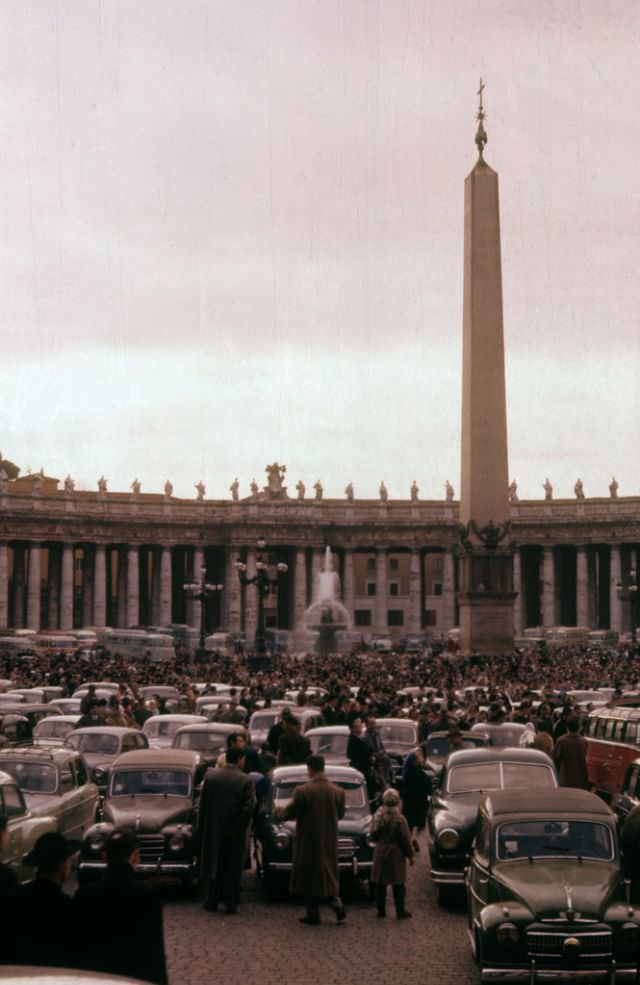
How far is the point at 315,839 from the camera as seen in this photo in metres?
15.0

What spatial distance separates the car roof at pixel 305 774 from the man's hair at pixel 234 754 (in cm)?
172

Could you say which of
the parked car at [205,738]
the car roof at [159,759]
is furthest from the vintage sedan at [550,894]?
the parked car at [205,738]

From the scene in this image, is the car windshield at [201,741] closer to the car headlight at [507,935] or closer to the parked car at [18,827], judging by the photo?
the parked car at [18,827]

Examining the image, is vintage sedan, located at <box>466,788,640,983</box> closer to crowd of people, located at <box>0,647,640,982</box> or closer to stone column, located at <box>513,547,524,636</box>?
crowd of people, located at <box>0,647,640,982</box>

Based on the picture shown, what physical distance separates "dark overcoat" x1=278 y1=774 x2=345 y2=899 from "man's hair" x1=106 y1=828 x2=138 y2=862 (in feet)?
21.0

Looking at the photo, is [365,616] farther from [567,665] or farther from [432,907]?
[432,907]

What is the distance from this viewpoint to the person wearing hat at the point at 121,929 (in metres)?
7.62

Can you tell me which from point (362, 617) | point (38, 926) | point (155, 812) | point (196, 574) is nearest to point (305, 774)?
point (155, 812)

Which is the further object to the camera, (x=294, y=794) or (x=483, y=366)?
(x=483, y=366)

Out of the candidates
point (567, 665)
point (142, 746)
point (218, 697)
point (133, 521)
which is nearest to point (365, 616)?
point (133, 521)

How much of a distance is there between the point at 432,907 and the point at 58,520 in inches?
3373

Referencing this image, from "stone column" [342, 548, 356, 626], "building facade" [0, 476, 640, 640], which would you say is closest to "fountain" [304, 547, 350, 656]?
"building facade" [0, 476, 640, 640]

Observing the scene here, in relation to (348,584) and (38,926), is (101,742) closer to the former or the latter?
(38,926)

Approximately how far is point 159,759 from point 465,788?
3.48m
